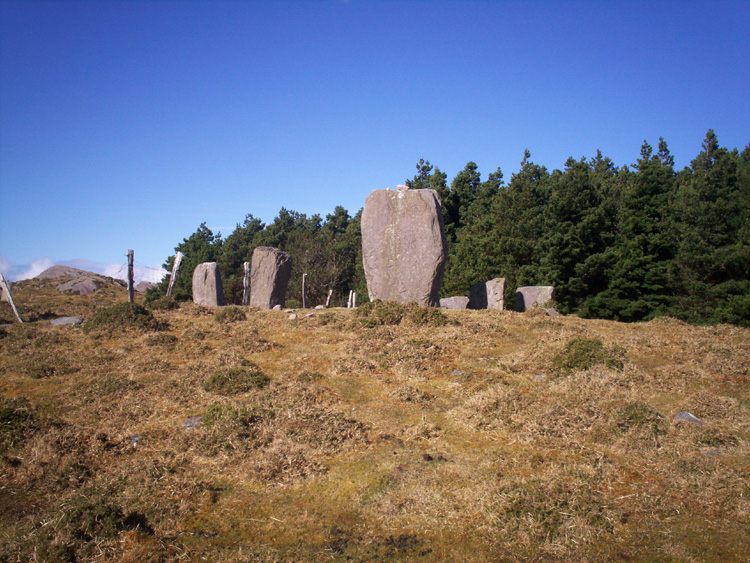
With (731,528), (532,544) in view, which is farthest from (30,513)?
(731,528)

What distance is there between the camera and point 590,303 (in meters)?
28.2

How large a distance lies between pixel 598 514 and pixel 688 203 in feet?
88.3

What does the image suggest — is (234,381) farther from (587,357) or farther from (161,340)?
(587,357)

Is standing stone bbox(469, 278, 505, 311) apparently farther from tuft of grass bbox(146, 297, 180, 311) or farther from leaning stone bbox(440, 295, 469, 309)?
tuft of grass bbox(146, 297, 180, 311)

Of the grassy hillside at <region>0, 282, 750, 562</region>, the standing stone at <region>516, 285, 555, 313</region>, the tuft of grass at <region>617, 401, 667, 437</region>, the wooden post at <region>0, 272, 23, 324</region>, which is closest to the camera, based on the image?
the grassy hillside at <region>0, 282, 750, 562</region>

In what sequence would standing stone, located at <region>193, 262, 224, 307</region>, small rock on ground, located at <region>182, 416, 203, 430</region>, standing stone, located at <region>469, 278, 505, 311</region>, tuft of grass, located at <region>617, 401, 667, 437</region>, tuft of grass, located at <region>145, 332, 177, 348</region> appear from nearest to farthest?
tuft of grass, located at <region>617, 401, 667, 437</region>, small rock on ground, located at <region>182, 416, 203, 430</region>, tuft of grass, located at <region>145, 332, 177, 348</region>, standing stone, located at <region>469, 278, 505, 311</region>, standing stone, located at <region>193, 262, 224, 307</region>

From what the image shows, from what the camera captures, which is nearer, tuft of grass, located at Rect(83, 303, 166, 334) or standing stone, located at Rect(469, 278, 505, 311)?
tuft of grass, located at Rect(83, 303, 166, 334)

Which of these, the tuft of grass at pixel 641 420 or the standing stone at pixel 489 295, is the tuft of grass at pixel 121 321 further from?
the standing stone at pixel 489 295

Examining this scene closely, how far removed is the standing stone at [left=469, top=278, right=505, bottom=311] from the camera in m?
20.4

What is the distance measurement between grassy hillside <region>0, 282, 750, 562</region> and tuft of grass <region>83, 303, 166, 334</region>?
1486 mm

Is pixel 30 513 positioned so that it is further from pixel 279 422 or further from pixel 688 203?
pixel 688 203

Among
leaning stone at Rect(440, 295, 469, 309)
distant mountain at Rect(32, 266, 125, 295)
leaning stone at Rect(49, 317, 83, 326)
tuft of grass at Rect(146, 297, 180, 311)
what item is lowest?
leaning stone at Rect(440, 295, 469, 309)

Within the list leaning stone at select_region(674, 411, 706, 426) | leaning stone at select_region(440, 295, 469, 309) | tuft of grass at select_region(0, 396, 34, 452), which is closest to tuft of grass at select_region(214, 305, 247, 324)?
tuft of grass at select_region(0, 396, 34, 452)

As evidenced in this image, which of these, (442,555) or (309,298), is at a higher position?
(309,298)
